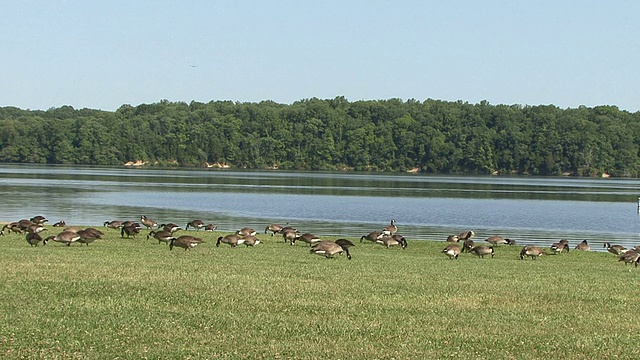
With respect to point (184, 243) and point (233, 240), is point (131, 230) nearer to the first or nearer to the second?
point (233, 240)

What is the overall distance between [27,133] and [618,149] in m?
123

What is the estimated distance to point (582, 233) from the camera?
44531 mm

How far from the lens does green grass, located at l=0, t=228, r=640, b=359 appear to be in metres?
11.1

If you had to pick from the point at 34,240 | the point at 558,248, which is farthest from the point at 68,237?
the point at 558,248

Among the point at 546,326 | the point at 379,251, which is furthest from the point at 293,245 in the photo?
the point at 546,326

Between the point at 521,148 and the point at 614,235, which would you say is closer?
the point at 614,235

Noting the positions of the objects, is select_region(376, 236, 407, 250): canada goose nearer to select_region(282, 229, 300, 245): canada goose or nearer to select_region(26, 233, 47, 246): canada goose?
select_region(282, 229, 300, 245): canada goose

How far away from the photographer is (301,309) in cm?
1365

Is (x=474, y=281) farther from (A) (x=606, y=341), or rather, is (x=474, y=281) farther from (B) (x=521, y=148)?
(B) (x=521, y=148)

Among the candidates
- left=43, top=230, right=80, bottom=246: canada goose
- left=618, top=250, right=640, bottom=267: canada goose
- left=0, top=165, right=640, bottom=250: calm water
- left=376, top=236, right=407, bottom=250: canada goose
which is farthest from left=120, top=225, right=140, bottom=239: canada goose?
left=618, top=250, right=640, bottom=267: canada goose

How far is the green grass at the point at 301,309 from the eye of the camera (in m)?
11.1

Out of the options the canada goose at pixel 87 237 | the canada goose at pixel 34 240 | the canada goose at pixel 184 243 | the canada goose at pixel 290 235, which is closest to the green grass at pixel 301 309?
the canada goose at pixel 34 240

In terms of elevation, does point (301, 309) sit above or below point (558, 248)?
above

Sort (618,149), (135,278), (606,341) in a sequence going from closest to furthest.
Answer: (606,341), (135,278), (618,149)
